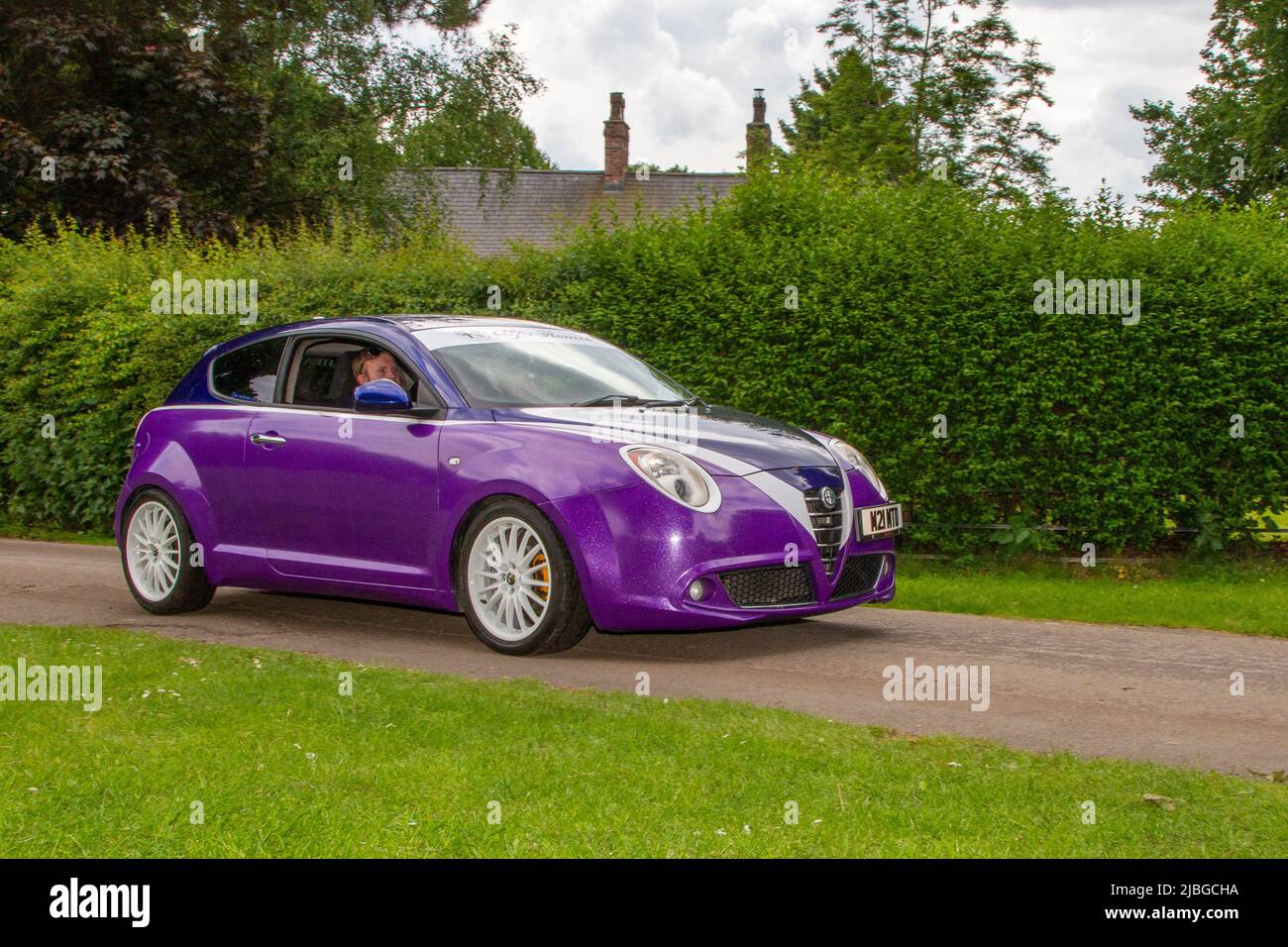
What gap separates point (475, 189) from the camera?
50188mm

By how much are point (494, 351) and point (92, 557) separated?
694 cm

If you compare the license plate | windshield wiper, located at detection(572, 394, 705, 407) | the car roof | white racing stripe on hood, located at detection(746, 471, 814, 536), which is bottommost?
the license plate

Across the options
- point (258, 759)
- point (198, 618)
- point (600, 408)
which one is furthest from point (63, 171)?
point (258, 759)

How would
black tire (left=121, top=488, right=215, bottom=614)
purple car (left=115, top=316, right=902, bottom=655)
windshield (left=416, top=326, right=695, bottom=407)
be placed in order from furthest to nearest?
black tire (left=121, top=488, right=215, bottom=614) < windshield (left=416, top=326, right=695, bottom=407) < purple car (left=115, top=316, right=902, bottom=655)

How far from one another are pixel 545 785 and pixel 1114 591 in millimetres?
7275

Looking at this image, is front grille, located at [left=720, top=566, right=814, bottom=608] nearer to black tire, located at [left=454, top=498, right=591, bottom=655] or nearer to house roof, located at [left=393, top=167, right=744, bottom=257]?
black tire, located at [left=454, top=498, right=591, bottom=655]

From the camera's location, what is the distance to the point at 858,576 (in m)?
8.55

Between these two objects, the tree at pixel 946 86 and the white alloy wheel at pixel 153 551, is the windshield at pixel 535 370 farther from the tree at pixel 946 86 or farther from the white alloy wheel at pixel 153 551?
the tree at pixel 946 86

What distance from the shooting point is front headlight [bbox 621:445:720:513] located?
7.76 meters

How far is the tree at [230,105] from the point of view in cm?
2508

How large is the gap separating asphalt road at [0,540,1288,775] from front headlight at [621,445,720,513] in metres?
0.92

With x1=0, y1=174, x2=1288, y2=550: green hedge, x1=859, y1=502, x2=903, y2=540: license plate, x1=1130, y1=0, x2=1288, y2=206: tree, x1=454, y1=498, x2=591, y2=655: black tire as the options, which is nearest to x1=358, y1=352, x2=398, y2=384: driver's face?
x1=454, y1=498, x2=591, y2=655: black tire

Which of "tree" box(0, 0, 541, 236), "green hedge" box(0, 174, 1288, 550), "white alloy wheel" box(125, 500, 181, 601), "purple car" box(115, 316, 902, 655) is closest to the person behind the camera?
"purple car" box(115, 316, 902, 655)
